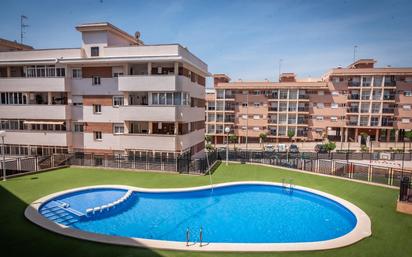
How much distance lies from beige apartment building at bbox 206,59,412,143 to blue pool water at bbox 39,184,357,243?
34.5 metres

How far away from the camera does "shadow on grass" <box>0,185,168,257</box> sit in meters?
9.61

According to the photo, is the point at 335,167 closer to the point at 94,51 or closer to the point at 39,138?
the point at 94,51

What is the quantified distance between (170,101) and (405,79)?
52575 mm

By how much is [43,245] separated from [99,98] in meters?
20.0

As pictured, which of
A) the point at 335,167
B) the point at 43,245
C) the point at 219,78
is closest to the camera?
the point at 43,245

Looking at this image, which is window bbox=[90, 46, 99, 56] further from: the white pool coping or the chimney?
the chimney

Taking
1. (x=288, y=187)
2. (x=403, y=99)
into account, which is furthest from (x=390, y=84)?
(x=288, y=187)

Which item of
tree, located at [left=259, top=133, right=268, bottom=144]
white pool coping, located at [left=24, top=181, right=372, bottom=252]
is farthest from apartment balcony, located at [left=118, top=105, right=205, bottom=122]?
tree, located at [left=259, top=133, right=268, bottom=144]

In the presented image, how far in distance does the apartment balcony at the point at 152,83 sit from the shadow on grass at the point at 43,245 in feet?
51.0

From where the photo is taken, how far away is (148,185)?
65.3ft

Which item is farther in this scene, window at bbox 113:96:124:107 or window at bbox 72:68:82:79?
window at bbox 72:68:82:79

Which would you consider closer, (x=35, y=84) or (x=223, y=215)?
(x=223, y=215)

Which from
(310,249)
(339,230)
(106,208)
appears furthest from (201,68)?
(310,249)

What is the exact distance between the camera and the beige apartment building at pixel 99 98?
84.6 ft
